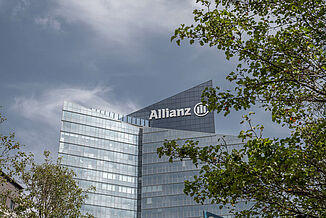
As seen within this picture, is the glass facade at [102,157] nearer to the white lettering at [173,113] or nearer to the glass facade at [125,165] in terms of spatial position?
the glass facade at [125,165]

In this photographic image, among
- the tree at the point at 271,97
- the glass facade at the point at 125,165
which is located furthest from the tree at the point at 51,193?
the glass facade at the point at 125,165

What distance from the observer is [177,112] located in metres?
133

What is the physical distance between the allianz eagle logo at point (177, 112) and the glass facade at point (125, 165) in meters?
6.69

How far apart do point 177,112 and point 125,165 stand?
29.0 meters

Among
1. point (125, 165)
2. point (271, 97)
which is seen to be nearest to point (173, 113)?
point (125, 165)

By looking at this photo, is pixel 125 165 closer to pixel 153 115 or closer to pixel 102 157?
pixel 102 157

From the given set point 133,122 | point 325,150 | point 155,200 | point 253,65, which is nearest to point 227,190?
point 325,150

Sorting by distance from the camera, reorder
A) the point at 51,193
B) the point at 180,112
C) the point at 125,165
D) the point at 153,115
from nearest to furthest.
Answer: the point at 51,193 < the point at 125,165 < the point at 180,112 < the point at 153,115

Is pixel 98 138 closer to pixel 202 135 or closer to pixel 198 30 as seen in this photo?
pixel 202 135

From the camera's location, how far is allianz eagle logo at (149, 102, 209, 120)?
131312mm

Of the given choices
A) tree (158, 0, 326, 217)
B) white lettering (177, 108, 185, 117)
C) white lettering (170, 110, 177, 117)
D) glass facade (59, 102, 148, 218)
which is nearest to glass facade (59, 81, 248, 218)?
glass facade (59, 102, 148, 218)

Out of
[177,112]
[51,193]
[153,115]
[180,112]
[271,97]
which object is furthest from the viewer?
[153,115]

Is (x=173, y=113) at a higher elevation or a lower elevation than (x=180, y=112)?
lower

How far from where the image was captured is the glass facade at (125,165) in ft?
345
